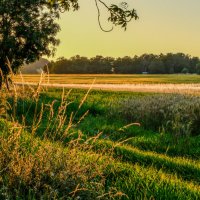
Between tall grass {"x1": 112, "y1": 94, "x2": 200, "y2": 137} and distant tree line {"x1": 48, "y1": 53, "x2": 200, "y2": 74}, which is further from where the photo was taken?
distant tree line {"x1": 48, "y1": 53, "x2": 200, "y2": 74}

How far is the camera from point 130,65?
142 m

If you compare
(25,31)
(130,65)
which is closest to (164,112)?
(25,31)

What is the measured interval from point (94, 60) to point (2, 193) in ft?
449

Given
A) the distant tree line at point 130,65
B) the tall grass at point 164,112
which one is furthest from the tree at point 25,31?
the distant tree line at point 130,65

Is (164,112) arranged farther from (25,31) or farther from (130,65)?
(130,65)

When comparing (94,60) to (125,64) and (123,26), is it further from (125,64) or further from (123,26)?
(123,26)

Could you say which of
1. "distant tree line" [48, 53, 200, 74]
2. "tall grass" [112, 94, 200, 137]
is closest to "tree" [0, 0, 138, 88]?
"tall grass" [112, 94, 200, 137]

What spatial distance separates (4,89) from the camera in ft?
23.7

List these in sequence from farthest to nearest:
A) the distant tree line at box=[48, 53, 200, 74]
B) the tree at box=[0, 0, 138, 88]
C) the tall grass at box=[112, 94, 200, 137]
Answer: the distant tree line at box=[48, 53, 200, 74] → the tree at box=[0, 0, 138, 88] → the tall grass at box=[112, 94, 200, 137]

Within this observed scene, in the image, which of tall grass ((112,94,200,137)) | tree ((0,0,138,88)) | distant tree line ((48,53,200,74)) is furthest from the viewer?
distant tree line ((48,53,200,74))

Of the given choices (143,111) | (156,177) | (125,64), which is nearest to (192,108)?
(143,111)

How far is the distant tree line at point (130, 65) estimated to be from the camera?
446 ft

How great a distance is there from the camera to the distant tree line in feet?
446

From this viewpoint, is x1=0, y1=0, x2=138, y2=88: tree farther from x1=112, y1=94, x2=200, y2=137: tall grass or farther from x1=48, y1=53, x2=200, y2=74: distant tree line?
x1=48, y1=53, x2=200, y2=74: distant tree line
